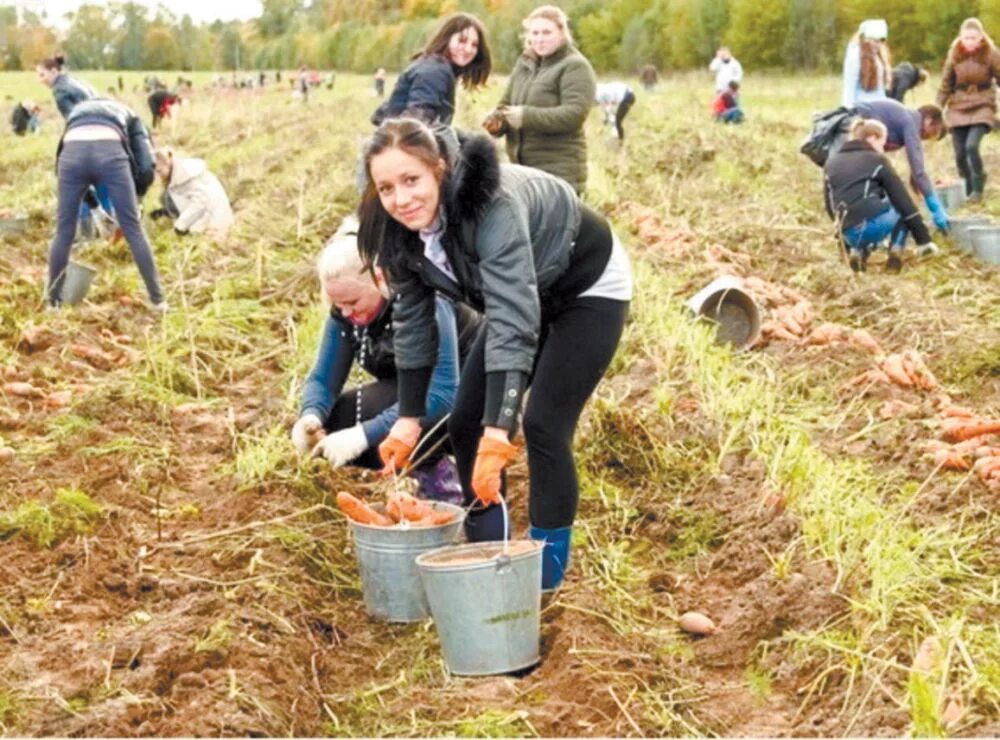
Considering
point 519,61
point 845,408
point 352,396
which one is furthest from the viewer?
point 519,61

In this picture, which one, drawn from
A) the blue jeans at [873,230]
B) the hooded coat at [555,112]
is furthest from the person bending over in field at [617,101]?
the hooded coat at [555,112]

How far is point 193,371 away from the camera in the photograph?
636 cm

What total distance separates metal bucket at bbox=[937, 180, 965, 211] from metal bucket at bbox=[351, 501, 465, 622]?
26.7 feet

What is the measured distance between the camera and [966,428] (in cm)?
486

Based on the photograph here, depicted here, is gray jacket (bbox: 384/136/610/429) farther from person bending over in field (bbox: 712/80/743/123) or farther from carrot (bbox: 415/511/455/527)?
person bending over in field (bbox: 712/80/743/123)

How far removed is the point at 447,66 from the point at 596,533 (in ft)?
7.98

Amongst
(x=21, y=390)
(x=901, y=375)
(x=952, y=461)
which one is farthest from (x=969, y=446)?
(x=21, y=390)

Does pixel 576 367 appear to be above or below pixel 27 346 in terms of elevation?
above

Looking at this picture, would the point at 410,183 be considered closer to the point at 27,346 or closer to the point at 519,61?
the point at 519,61

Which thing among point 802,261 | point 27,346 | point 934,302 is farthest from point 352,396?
point 802,261

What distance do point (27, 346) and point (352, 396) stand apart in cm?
300

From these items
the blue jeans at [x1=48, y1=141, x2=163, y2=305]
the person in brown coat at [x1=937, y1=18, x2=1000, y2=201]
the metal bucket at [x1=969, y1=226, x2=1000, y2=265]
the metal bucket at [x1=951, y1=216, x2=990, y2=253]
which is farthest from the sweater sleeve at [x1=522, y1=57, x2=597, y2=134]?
the person in brown coat at [x1=937, y1=18, x2=1000, y2=201]

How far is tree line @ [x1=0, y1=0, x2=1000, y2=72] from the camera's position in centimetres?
4038

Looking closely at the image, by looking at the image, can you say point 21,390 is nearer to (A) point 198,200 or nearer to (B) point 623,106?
(A) point 198,200
